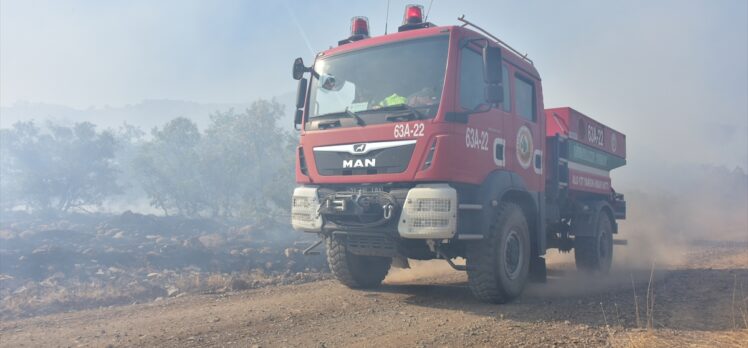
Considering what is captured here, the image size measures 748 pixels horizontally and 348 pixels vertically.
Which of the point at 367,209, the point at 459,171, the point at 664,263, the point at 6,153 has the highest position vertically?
the point at 6,153

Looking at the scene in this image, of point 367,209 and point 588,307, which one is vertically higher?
point 367,209

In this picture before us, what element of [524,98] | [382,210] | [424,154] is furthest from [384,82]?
[524,98]

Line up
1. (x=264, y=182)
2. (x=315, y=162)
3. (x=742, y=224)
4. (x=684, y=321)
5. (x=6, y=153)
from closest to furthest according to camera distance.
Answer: (x=684, y=321) → (x=315, y=162) → (x=742, y=224) → (x=6, y=153) → (x=264, y=182)

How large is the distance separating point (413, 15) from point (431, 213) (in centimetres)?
267

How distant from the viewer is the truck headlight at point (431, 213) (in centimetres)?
540

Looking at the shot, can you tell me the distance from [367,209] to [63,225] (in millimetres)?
28282

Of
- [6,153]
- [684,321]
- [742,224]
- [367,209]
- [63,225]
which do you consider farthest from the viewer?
[6,153]

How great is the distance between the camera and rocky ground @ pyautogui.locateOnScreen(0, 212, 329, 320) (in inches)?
336

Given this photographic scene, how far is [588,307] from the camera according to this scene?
6.07 metres

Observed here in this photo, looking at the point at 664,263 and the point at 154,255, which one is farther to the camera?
the point at 154,255

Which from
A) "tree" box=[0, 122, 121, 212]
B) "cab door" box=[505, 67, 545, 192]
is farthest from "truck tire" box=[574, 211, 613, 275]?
"tree" box=[0, 122, 121, 212]

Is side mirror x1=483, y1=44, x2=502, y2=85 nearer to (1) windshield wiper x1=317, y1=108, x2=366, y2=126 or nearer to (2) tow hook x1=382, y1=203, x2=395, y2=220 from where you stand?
(1) windshield wiper x1=317, y1=108, x2=366, y2=126

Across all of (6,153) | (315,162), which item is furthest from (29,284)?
(6,153)

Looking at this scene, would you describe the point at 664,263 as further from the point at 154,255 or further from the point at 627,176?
the point at 627,176
